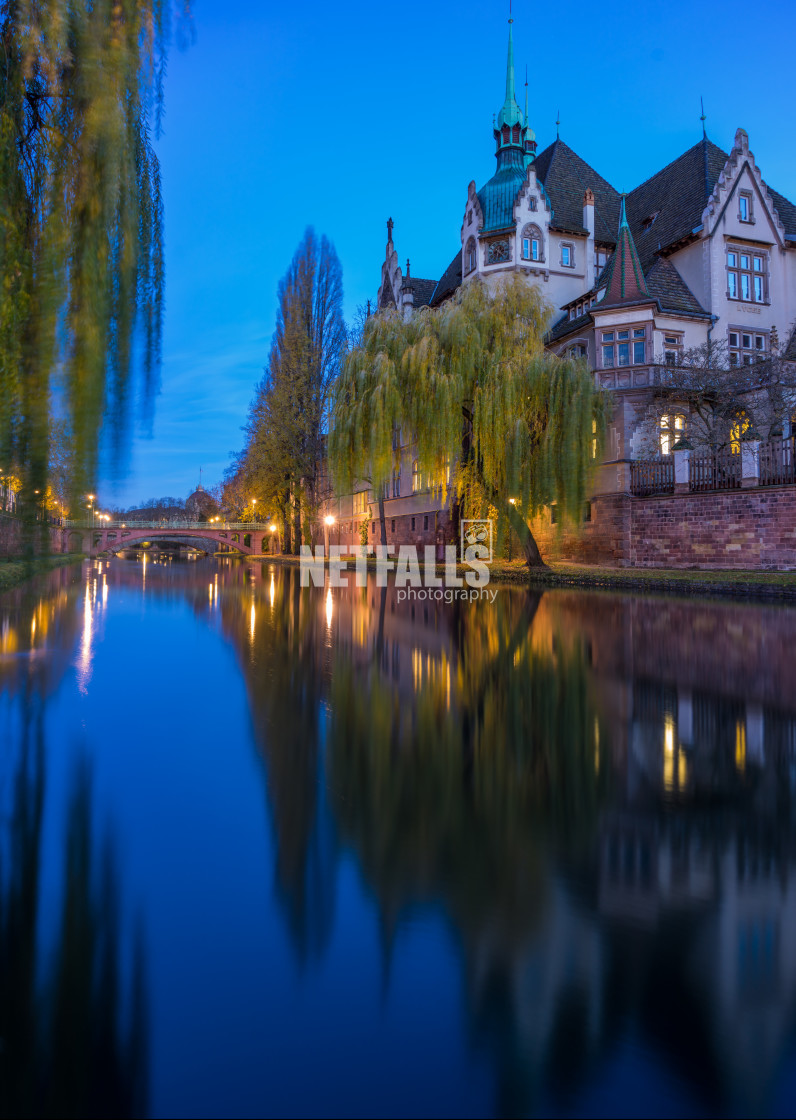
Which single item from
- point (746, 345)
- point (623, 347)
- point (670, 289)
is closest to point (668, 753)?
point (623, 347)

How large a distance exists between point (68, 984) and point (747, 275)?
118 ft

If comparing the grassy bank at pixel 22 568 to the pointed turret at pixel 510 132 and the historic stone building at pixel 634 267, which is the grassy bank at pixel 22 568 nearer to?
the historic stone building at pixel 634 267

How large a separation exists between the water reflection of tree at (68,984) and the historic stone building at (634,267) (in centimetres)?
1923

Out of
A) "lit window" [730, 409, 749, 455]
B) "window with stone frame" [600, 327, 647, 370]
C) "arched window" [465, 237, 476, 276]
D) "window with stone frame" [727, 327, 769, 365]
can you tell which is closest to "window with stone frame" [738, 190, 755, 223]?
"window with stone frame" [727, 327, 769, 365]

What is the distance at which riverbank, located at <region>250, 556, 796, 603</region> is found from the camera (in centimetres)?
1789

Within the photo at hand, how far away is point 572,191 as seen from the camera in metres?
38.3

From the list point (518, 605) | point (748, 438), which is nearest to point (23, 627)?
point (518, 605)

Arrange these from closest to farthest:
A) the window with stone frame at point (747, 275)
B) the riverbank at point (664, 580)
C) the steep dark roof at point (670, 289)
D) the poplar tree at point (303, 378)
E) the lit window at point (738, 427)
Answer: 1. the riverbank at point (664, 580)
2. the lit window at point (738, 427)
3. the steep dark roof at point (670, 289)
4. the window with stone frame at point (747, 275)
5. the poplar tree at point (303, 378)

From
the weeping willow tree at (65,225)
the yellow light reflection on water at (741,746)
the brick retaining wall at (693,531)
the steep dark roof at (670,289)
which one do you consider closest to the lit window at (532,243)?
the steep dark roof at (670,289)

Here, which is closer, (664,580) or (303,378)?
(664,580)

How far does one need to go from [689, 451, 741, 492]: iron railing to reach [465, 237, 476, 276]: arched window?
18490 millimetres

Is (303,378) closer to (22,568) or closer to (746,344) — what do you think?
(746,344)

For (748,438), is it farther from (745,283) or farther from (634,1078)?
(634,1078)

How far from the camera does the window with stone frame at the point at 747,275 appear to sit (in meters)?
31.2
